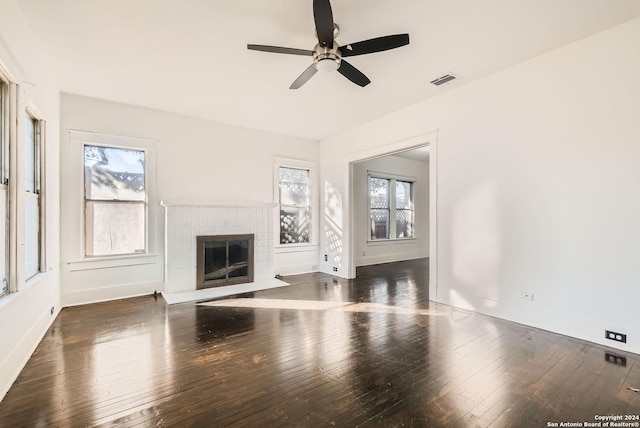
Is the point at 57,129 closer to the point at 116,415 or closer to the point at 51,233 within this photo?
the point at 51,233

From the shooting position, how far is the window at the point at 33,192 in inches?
110

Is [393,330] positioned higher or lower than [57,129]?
lower

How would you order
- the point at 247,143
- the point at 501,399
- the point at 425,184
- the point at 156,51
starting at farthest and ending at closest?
the point at 425,184 < the point at 247,143 < the point at 156,51 < the point at 501,399

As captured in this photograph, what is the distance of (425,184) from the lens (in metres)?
8.48

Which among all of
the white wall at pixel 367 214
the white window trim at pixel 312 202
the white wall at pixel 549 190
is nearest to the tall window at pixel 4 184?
the white window trim at pixel 312 202

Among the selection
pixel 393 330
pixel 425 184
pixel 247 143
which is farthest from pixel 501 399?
pixel 425 184

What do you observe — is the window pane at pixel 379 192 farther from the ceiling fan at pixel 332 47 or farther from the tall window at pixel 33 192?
the tall window at pixel 33 192

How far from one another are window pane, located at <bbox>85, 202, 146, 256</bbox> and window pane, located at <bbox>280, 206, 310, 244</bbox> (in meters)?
2.52

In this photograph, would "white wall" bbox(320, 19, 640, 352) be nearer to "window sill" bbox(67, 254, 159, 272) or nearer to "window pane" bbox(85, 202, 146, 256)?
"window sill" bbox(67, 254, 159, 272)

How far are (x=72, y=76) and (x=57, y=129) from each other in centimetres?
78

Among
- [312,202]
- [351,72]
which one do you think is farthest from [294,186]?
[351,72]

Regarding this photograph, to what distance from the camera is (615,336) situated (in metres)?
2.62

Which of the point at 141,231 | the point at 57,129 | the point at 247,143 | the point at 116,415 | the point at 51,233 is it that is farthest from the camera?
the point at 247,143

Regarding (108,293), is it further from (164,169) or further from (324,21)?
(324,21)
